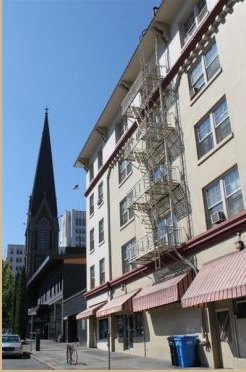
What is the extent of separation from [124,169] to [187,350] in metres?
15.6

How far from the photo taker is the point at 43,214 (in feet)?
398

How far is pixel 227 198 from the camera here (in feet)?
60.7

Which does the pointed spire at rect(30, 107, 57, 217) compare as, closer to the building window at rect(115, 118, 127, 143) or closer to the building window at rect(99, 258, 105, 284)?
the building window at rect(99, 258, 105, 284)

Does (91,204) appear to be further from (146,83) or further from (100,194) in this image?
(146,83)

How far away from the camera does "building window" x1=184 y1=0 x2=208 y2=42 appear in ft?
72.9

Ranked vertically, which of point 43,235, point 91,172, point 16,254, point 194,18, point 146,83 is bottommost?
point 146,83

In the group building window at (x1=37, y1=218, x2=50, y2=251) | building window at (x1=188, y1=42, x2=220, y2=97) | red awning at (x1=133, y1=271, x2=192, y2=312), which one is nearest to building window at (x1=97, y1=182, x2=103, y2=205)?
red awning at (x1=133, y1=271, x2=192, y2=312)

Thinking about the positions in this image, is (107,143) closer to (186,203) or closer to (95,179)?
(95,179)

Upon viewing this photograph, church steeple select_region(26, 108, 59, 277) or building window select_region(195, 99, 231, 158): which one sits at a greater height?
church steeple select_region(26, 108, 59, 277)

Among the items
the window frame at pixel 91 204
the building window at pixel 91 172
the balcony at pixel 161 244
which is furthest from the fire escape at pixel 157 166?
the building window at pixel 91 172

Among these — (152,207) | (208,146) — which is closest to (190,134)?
(208,146)

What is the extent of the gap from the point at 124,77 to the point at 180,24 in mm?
6548

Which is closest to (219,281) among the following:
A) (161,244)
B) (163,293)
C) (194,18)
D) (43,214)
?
(163,293)

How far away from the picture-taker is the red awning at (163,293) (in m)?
19.4
